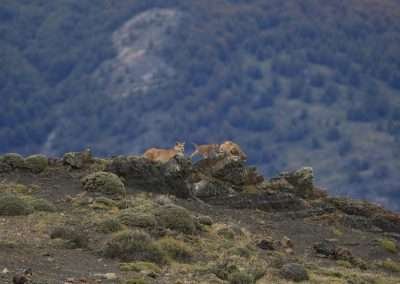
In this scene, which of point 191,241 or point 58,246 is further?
point 191,241

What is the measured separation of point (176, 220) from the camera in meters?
30.2

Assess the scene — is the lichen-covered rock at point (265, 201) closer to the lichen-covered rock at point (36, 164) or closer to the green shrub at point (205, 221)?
the lichen-covered rock at point (36, 164)

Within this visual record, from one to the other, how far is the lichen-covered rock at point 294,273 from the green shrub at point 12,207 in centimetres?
671

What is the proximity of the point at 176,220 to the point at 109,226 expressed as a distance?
2290 millimetres

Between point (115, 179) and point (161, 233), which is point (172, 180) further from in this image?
point (161, 233)

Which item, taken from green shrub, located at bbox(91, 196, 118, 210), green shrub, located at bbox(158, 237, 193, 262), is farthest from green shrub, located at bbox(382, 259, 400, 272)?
green shrub, located at bbox(158, 237, 193, 262)

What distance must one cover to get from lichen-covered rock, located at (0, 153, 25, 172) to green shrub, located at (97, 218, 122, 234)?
9.80 metres

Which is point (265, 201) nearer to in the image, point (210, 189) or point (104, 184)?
→ point (210, 189)

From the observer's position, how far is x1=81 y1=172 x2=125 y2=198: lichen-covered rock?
35.3 metres

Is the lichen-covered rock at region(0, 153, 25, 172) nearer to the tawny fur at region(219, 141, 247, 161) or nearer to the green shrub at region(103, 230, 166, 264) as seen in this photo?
the tawny fur at region(219, 141, 247, 161)

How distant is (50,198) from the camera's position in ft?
112

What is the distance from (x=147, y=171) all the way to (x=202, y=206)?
2.10 meters

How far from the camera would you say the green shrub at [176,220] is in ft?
98.6

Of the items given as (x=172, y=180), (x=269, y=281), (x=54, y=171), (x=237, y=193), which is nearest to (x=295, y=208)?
(x=237, y=193)
